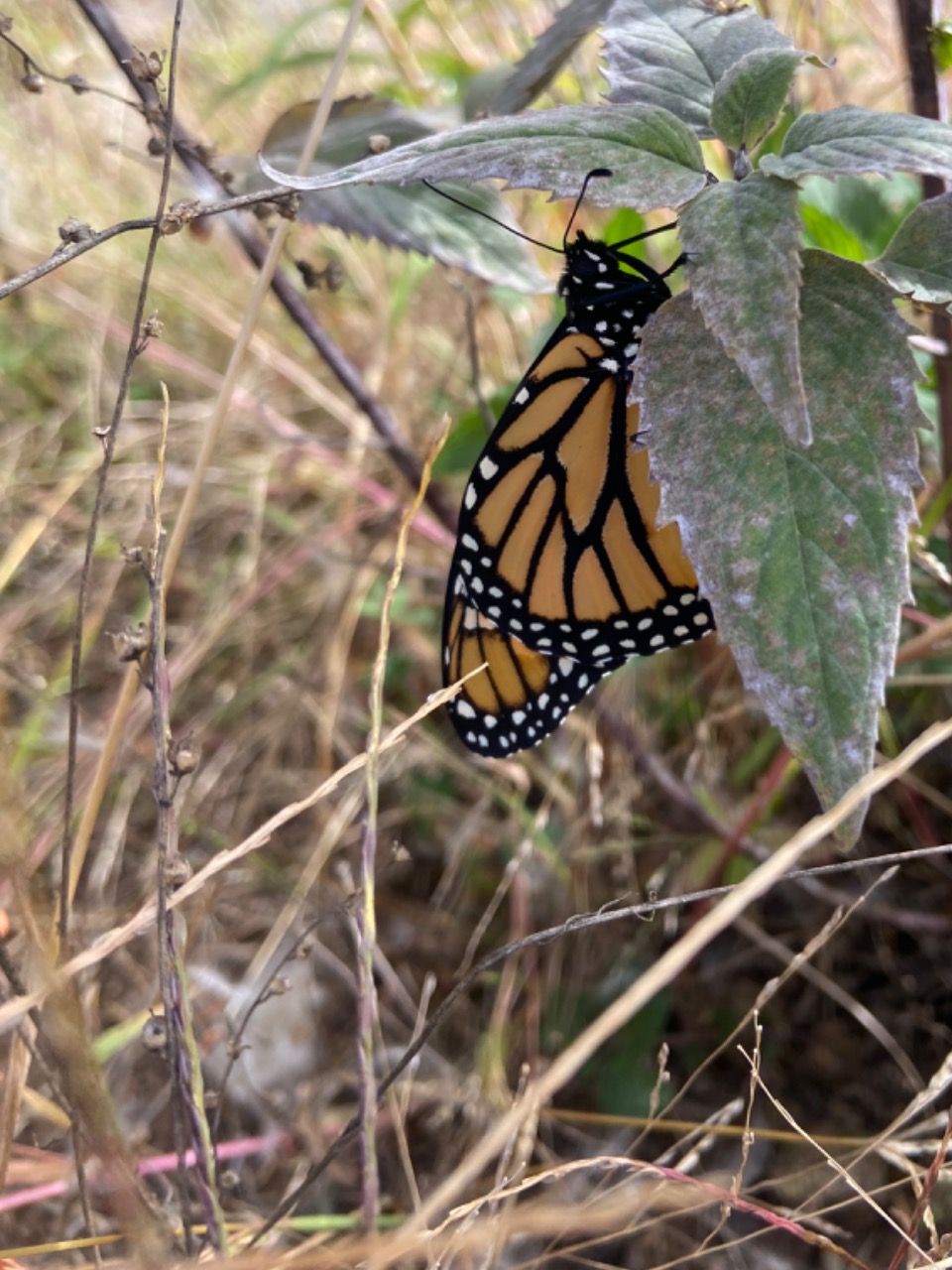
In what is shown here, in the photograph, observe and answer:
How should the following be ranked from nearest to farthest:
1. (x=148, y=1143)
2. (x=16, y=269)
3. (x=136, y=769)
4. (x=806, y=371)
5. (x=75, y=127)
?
(x=806, y=371), (x=148, y=1143), (x=136, y=769), (x=16, y=269), (x=75, y=127)

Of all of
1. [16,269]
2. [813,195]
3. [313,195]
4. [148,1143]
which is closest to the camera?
[313,195]

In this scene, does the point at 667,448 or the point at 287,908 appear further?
the point at 287,908

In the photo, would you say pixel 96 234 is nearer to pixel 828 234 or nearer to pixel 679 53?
pixel 679 53

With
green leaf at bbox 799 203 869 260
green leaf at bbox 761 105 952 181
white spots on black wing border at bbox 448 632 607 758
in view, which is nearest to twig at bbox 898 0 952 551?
green leaf at bbox 799 203 869 260

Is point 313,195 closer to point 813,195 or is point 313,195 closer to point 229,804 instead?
point 813,195

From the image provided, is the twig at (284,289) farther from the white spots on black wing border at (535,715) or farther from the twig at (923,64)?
the twig at (923,64)

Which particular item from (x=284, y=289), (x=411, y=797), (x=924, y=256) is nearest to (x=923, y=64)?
(x=924, y=256)

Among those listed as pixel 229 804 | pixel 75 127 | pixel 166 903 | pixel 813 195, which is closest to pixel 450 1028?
pixel 229 804

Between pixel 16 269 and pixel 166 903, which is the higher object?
pixel 16 269

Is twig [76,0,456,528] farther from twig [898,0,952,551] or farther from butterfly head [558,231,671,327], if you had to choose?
twig [898,0,952,551]
